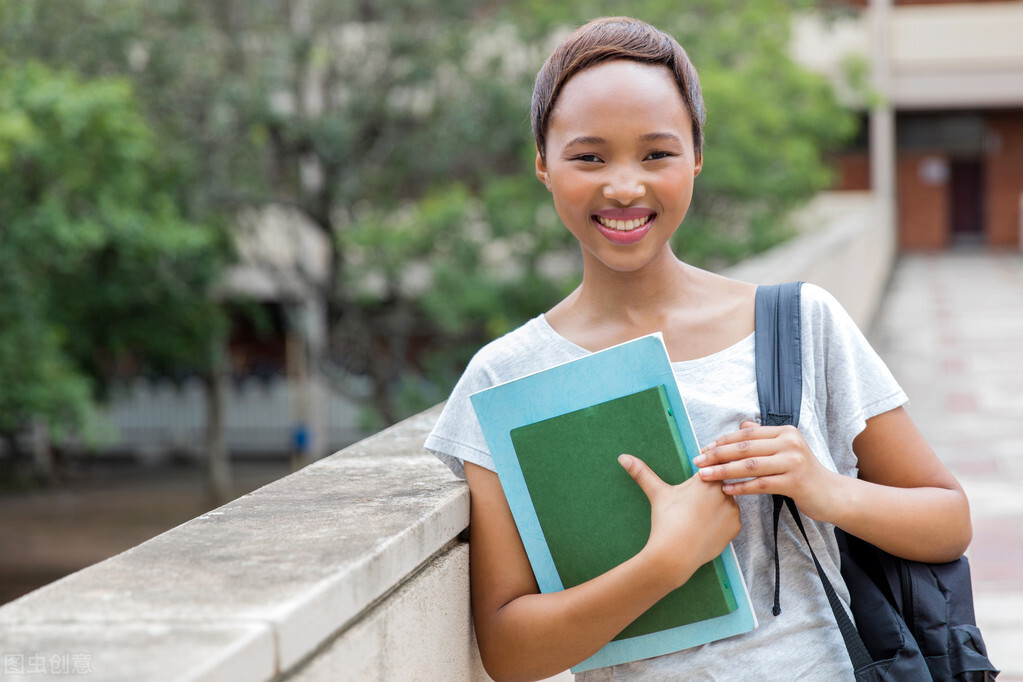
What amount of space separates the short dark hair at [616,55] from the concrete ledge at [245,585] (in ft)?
2.13

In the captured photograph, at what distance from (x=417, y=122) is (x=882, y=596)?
1298 centimetres

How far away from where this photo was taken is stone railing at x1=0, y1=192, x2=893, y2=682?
1105 mm

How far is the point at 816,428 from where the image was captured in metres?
1.64

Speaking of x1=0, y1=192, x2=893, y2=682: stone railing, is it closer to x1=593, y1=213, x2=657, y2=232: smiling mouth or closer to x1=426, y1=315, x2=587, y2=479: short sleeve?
x1=426, y1=315, x2=587, y2=479: short sleeve

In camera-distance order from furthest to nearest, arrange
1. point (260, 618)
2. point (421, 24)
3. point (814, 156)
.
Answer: point (814, 156) < point (421, 24) < point (260, 618)

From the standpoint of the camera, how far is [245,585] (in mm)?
1289

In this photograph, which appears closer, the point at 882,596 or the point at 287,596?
the point at 287,596

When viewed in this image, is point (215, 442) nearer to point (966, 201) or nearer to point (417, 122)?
point (417, 122)

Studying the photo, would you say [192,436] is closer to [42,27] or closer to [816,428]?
[42,27]

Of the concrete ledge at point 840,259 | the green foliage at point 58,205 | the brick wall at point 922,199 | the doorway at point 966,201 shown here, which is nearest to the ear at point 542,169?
the concrete ledge at point 840,259

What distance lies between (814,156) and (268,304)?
11518mm

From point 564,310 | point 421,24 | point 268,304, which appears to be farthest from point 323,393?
point 564,310

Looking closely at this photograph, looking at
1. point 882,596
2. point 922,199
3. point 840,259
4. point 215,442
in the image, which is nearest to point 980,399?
point 840,259

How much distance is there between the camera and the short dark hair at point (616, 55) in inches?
66.4
